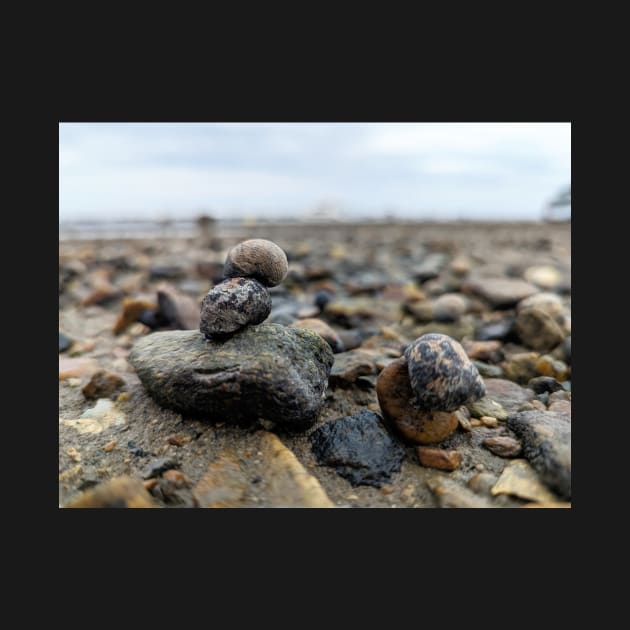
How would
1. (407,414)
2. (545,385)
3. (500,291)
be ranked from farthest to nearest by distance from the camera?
1. (500,291)
2. (545,385)
3. (407,414)

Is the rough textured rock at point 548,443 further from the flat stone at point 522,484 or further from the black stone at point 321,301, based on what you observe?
the black stone at point 321,301

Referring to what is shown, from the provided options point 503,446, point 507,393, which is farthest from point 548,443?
point 507,393

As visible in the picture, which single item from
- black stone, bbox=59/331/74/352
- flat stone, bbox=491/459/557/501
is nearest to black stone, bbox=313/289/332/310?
black stone, bbox=59/331/74/352

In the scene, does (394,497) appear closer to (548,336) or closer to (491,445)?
(491,445)

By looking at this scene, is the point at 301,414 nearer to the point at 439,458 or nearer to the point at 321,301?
the point at 439,458

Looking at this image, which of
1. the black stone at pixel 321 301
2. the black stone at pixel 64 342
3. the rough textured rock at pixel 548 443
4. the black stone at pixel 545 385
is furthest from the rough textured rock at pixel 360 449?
the black stone at pixel 64 342

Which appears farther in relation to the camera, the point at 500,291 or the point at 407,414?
the point at 500,291

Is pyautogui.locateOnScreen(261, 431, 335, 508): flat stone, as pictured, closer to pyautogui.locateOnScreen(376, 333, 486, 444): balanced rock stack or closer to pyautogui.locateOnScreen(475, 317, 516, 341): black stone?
pyautogui.locateOnScreen(376, 333, 486, 444): balanced rock stack
